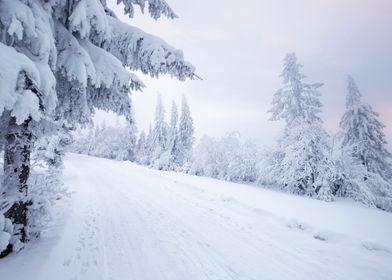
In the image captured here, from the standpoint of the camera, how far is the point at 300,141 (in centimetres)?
1739

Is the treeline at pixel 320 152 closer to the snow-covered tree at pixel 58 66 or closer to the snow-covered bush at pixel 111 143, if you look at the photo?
the snow-covered tree at pixel 58 66

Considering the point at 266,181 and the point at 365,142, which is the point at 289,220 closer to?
the point at 266,181

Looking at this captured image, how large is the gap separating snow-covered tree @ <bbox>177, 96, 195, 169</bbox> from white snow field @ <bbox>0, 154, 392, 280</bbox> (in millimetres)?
35152

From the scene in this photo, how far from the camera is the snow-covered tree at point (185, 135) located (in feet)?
148

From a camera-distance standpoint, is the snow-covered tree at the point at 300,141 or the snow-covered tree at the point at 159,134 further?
the snow-covered tree at the point at 159,134

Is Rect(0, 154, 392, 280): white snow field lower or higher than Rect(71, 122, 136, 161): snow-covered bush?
lower

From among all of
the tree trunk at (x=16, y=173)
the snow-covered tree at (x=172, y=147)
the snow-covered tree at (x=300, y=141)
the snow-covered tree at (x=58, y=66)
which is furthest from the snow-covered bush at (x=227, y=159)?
the tree trunk at (x=16, y=173)

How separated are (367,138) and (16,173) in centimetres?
2603

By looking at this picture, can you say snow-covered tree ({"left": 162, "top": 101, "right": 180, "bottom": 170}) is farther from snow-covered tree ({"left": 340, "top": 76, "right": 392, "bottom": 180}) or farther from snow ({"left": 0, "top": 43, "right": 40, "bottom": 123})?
snow ({"left": 0, "top": 43, "right": 40, "bottom": 123})

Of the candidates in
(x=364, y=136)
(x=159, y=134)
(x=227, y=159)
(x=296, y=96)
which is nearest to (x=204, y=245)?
(x=296, y=96)

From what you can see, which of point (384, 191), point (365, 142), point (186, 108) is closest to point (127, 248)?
point (384, 191)

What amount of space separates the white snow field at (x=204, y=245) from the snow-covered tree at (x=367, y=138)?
53.0ft

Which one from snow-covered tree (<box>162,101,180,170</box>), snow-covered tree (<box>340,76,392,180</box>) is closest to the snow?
snow-covered tree (<box>340,76,392,180</box>)

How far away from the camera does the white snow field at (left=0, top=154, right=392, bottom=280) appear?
14.9 ft
